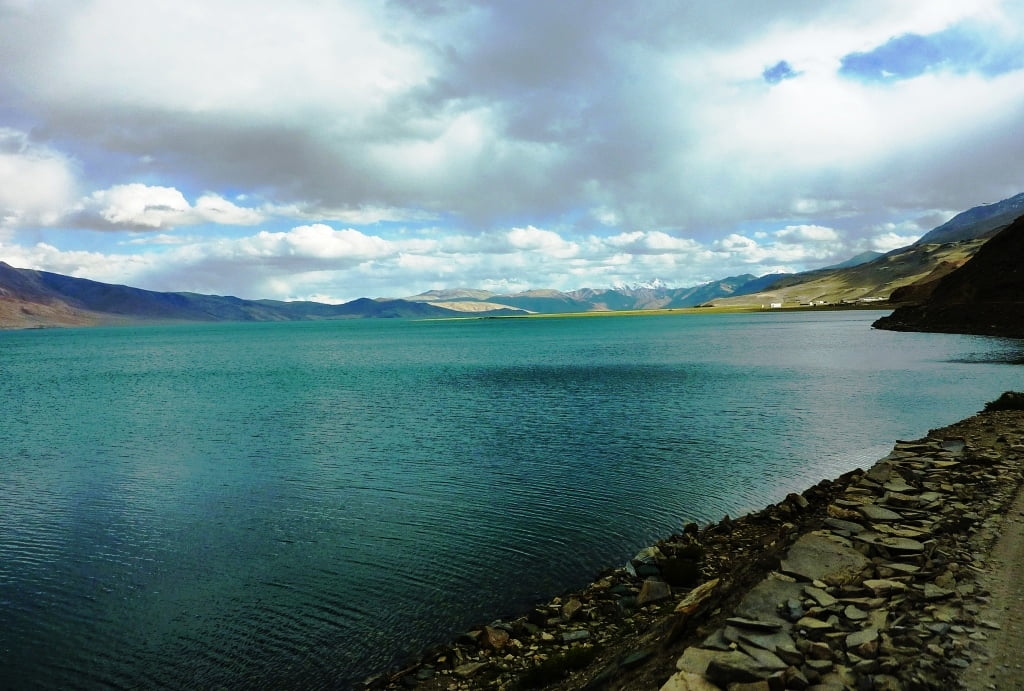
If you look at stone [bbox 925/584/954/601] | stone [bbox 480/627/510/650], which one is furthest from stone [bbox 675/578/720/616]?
stone [bbox 480/627/510/650]

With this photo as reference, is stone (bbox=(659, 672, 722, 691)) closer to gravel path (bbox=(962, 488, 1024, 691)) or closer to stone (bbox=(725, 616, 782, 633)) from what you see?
stone (bbox=(725, 616, 782, 633))

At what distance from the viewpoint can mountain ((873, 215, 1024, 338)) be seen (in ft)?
385

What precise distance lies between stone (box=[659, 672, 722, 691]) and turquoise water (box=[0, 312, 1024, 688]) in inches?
346

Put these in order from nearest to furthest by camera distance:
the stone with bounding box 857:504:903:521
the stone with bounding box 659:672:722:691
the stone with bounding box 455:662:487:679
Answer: the stone with bounding box 659:672:722:691 < the stone with bounding box 455:662:487:679 < the stone with bounding box 857:504:903:521

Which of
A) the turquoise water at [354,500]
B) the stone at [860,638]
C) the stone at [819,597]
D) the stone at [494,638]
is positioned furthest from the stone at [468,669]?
the stone at [860,638]

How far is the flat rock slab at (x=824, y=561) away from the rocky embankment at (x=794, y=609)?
41 millimetres

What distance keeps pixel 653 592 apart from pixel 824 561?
5210mm

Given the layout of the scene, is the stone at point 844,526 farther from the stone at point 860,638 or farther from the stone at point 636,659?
the stone at point 636,659

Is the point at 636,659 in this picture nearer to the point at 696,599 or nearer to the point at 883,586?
the point at 696,599

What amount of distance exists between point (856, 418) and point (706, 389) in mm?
18679

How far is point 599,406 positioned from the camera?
54469 millimetres

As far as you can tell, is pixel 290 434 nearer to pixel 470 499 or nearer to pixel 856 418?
pixel 470 499

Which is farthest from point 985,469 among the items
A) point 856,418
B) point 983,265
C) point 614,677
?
point 983,265

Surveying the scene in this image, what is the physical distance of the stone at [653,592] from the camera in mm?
17094
